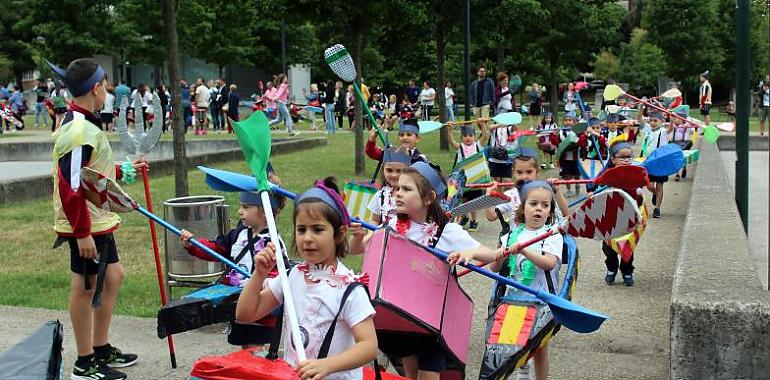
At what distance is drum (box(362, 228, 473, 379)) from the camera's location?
392cm

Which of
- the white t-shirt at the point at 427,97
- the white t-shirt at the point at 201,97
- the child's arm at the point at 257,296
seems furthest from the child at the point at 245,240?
the white t-shirt at the point at 427,97

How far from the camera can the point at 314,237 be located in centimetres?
328

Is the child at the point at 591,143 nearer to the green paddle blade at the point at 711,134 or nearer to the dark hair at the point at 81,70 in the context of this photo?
the green paddle blade at the point at 711,134

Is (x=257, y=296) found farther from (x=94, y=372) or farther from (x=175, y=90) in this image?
(x=175, y=90)

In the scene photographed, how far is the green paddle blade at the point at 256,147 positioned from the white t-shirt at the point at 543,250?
175 centimetres

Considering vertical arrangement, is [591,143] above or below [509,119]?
below

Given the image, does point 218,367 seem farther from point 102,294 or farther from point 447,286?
point 102,294

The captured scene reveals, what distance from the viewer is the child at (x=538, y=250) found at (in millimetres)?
4727

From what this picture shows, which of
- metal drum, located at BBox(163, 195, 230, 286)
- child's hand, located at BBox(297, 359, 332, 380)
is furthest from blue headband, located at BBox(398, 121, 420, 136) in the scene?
child's hand, located at BBox(297, 359, 332, 380)

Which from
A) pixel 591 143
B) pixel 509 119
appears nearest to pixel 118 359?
pixel 509 119

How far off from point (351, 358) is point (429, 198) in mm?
1517

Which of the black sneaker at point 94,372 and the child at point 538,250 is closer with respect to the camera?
the child at point 538,250

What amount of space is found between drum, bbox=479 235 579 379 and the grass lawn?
3.08 m

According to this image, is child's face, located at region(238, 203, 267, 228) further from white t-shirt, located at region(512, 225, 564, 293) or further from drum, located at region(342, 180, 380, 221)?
white t-shirt, located at region(512, 225, 564, 293)
